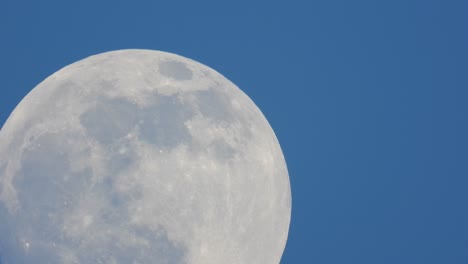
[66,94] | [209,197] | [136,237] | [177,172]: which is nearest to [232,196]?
[209,197]

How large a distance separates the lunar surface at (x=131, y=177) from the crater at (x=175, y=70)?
0.07 m

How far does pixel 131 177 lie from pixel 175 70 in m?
1.57

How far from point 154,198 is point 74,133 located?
3.12 ft

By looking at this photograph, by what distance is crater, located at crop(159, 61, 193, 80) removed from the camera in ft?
18.1

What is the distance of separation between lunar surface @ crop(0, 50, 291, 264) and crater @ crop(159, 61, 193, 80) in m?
0.07

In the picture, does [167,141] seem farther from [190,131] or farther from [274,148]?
[274,148]

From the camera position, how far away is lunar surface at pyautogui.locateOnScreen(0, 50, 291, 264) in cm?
445

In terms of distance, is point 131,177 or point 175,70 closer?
point 131,177

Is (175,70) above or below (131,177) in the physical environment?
above

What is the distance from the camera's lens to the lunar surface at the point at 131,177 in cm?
445

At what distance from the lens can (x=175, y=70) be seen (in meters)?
5.64

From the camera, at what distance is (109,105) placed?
4.83m

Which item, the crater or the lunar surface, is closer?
the lunar surface

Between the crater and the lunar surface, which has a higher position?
the crater
